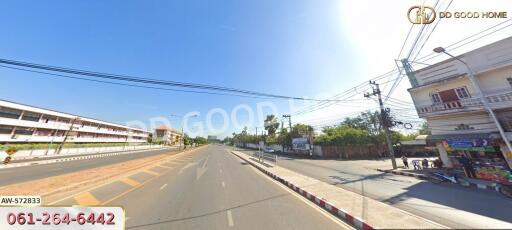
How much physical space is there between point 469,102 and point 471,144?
11.0 ft

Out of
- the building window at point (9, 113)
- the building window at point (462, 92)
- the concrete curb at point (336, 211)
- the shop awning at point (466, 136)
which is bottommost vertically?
the concrete curb at point (336, 211)

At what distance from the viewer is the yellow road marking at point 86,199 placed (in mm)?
8748

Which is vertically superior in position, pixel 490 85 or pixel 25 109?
pixel 25 109

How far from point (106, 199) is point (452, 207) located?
14.2 m

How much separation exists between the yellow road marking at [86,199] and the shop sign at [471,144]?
24.9m

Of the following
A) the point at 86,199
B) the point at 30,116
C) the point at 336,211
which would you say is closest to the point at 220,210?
the point at 336,211

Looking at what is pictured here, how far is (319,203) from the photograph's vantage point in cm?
864

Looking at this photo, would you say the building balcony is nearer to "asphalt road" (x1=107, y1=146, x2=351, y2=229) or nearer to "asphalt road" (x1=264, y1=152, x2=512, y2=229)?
"asphalt road" (x1=264, y1=152, x2=512, y2=229)

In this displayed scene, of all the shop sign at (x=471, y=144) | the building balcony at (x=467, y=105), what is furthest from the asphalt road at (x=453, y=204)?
the building balcony at (x=467, y=105)

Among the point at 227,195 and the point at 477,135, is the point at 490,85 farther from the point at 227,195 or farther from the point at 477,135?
the point at 227,195

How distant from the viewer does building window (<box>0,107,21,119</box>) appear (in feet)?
133

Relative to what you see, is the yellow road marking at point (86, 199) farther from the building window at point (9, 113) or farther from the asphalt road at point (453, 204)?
the building window at point (9, 113)

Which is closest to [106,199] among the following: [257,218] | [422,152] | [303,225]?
[257,218]

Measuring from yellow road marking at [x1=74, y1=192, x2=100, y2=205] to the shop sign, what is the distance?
24.9 m
